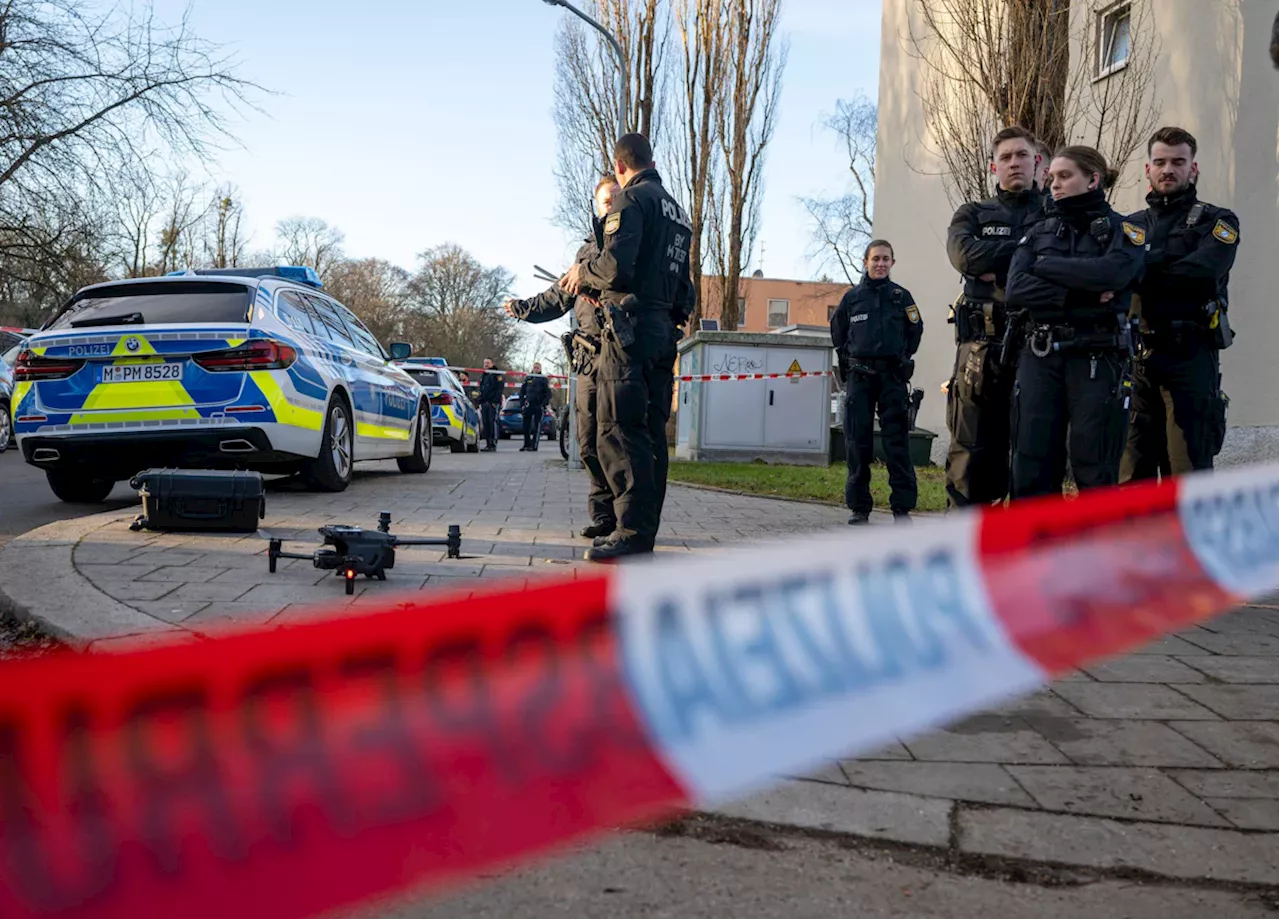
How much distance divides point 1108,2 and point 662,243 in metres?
10.9

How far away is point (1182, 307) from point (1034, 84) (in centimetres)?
856

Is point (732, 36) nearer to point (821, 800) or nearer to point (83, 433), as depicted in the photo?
point (83, 433)

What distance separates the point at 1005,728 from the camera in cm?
299

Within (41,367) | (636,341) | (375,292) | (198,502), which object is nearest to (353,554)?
(636,341)

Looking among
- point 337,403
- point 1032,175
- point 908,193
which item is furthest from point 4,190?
point 1032,175

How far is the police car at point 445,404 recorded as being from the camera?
1831 cm

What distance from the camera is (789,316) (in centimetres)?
8119

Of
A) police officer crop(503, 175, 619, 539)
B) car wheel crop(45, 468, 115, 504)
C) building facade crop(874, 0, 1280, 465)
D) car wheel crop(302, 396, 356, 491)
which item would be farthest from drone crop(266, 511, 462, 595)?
building facade crop(874, 0, 1280, 465)

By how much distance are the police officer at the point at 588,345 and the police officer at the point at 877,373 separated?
2.04 meters

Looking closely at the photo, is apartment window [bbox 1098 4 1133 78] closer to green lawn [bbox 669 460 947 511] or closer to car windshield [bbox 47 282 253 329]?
green lawn [bbox 669 460 947 511]

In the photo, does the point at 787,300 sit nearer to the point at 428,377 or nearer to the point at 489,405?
the point at 489,405

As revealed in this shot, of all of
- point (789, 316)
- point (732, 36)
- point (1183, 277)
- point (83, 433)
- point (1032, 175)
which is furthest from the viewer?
point (789, 316)

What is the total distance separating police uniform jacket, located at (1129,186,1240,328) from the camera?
502 centimetres

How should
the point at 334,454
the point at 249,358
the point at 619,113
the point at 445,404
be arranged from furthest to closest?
the point at 445,404
the point at 619,113
the point at 334,454
the point at 249,358
